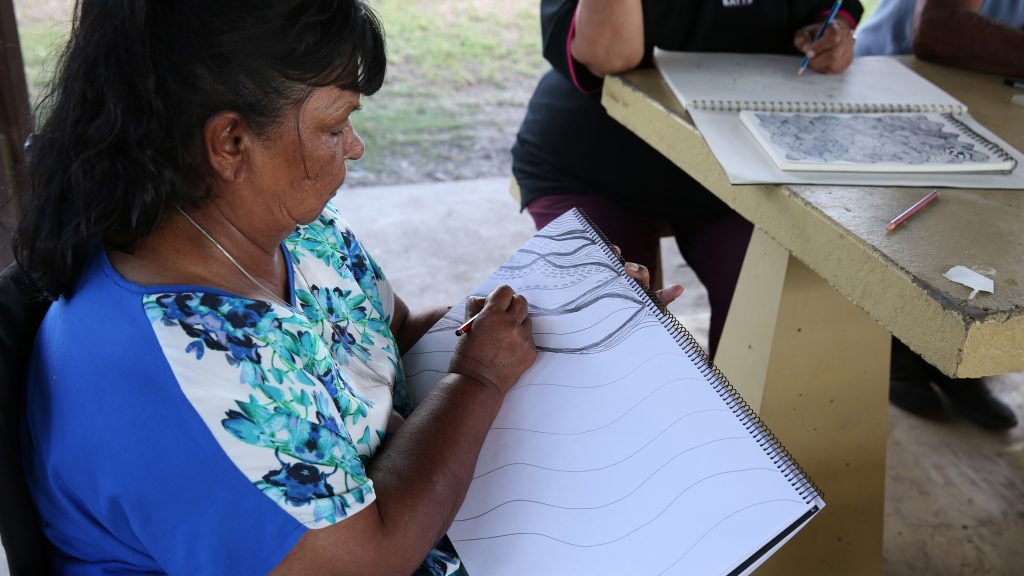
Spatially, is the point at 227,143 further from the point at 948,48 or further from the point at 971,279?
the point at 948,48

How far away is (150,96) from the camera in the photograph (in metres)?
0.83

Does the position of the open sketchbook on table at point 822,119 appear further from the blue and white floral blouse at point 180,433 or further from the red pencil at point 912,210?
the blue and white floral blouse at point 180,433

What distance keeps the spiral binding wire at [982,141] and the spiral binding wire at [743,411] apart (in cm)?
61

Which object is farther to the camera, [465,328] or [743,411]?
[465,328]

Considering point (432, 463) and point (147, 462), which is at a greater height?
point (147, 462)

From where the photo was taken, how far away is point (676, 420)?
3.30ft

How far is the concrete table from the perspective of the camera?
1020 mm

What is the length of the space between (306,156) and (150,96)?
0.16 m

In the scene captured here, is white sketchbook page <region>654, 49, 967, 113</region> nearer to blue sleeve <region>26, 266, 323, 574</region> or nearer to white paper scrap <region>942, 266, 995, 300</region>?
white paper scrap <region>942, 266, 995, 300</region>

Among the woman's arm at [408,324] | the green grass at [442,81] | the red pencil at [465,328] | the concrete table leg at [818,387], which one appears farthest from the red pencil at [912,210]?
the green grass at [442,81]

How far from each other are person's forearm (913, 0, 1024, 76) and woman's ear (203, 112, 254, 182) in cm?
155

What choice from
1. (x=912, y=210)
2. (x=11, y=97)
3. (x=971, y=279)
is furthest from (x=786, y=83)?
(x=11, y=97)

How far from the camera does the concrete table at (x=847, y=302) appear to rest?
102 centimetres

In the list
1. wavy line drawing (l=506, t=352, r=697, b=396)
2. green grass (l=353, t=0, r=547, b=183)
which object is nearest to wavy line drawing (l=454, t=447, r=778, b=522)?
wavy line drawing (l=506, t=352, r=697, b=396)
